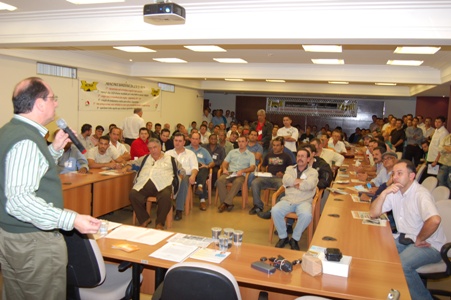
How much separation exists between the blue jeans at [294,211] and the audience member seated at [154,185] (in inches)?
59.3

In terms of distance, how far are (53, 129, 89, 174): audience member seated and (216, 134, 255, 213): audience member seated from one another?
225cm

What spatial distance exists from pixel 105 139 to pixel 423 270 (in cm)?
485

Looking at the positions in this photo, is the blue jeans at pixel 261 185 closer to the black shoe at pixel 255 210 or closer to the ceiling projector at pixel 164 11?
the black shoe at pixel 255 210

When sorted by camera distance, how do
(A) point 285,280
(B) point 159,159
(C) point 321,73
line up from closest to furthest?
(A) point 285,280 < (B) point 159,159 < (C) point 321,73

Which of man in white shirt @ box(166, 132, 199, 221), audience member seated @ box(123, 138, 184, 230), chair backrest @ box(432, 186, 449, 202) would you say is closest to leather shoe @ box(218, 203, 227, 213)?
man in white shirt @ box(166, 132, 199, 221)

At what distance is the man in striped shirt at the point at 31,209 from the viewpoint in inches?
72.1

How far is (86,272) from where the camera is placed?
7.95 ft

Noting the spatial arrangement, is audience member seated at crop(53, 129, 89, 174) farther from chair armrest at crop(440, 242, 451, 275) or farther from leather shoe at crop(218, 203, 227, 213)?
chair armrest at crop(440, 242, 451, 275)

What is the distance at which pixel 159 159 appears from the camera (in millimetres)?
5633

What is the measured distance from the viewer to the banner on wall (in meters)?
9.27

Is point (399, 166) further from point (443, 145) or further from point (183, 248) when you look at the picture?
point (443, 145)

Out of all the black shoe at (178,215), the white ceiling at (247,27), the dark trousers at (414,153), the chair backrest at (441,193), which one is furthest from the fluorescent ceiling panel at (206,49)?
the dark trousers at (414,153)

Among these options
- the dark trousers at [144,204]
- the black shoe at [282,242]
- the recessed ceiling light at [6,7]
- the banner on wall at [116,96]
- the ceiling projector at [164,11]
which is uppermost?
the recessed ceiling light at [6,7]

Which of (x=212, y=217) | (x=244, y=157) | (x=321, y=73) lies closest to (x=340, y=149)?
(x=321, y=73)
